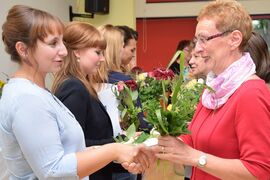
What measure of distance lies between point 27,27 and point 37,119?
1.06 ft

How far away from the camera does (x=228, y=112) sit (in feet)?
4.36

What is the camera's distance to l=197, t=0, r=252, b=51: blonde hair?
137cm

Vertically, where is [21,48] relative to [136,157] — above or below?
above

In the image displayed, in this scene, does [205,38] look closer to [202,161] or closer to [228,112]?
[228,112]

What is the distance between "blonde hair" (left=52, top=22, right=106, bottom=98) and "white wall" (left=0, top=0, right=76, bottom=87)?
154 cm

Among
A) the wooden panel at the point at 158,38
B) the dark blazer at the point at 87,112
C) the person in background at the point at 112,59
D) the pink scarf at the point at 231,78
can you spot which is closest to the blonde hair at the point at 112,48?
the person in background at the point at 112,59

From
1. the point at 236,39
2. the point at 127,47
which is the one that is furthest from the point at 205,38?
the point at 127,47

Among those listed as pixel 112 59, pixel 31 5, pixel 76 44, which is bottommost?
pixel 112 59

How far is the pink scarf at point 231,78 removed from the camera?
1364 mm

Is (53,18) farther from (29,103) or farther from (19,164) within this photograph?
(19,164)

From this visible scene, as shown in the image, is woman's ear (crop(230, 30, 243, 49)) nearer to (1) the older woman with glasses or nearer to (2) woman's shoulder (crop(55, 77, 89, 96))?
(1) the older woman with glasses

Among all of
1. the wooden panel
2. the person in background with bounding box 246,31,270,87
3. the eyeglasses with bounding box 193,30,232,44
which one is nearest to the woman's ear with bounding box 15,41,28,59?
the eyeglasses with bounding box 193,30,232,44

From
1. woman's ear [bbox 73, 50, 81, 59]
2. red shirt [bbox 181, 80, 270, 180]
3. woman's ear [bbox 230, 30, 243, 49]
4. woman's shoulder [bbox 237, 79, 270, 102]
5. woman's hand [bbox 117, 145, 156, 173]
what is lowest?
woman's hand [bbox 117, 145, 156, 173]

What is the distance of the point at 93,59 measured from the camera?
204cm
